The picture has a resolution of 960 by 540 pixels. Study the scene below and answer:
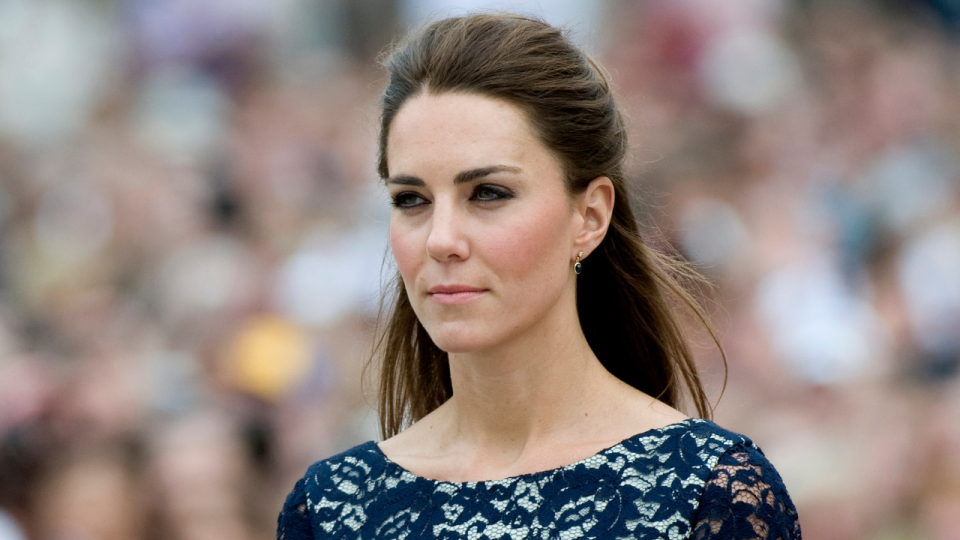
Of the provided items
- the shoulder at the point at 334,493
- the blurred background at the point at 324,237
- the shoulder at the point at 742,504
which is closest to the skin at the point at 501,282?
the shoulder at the point at 334,493

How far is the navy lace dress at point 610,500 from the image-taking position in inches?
95.7

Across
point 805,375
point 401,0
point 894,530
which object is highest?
point 401,0

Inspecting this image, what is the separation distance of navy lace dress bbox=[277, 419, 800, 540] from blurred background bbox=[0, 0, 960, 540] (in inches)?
57.8

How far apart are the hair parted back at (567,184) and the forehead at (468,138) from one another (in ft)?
0.09

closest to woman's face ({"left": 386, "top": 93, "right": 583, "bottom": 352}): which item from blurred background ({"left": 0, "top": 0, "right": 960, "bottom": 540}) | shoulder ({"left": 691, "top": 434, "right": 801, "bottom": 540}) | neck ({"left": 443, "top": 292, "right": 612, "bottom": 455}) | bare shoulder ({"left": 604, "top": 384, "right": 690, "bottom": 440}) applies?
neck ({"left": 443, "top": 292, "right": 612, "bottom": 455})

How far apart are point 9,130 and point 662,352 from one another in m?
6.12

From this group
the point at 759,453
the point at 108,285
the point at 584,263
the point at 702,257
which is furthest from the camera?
the point at 108,285

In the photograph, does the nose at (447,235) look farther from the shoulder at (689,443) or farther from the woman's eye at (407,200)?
the shoulder at (689,443)

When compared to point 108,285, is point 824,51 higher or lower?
higher

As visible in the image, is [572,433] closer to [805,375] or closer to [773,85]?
[805,375]

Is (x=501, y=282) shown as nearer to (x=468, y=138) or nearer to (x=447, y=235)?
(x=447, y=235)

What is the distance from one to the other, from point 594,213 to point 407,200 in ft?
1.48

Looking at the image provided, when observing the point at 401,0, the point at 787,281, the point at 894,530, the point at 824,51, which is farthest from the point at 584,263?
the point at 401,0

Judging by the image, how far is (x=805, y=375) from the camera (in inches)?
204
